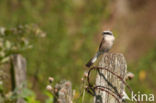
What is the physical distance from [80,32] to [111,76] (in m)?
8.13

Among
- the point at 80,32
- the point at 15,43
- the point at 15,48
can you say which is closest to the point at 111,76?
the point at 15,48

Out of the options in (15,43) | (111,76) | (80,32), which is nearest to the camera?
(111,76)

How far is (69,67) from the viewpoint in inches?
366

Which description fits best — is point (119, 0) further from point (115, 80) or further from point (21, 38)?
point (115, 80)

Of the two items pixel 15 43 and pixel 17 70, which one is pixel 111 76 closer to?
pixel 17 70

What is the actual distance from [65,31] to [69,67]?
1.90 metres

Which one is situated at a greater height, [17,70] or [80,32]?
[80,32]

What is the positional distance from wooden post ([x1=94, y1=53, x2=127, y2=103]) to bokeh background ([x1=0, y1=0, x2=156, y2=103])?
190 inches

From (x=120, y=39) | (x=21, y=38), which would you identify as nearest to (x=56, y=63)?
(x=120, y=39)

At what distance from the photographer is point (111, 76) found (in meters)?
3.06

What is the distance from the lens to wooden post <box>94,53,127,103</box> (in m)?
3.03

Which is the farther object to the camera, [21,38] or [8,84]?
[8,84]

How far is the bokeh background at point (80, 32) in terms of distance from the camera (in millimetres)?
9125

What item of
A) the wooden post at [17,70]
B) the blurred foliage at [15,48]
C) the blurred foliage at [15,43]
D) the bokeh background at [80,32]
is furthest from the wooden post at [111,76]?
the bokeh background at [80,32]
